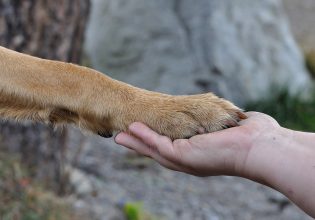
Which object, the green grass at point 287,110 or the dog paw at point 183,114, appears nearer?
the dog paw at point 183,114

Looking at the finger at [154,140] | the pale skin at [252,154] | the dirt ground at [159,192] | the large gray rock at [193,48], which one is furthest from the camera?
the large gray rock at [193,48]

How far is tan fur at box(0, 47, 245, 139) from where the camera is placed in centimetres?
321

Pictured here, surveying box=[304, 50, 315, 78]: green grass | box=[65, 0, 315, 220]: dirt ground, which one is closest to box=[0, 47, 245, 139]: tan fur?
box=[65, 0, 315, 220]: dirt ground

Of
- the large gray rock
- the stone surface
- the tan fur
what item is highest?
the tan fur

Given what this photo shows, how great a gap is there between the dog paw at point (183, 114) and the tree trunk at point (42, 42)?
1.84 m

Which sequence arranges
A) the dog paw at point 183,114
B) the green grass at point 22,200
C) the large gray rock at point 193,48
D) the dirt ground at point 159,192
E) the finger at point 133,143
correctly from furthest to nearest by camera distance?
the large gray rock at point 193,48 → the dirt ground at point 159,192 → the green grass at point 22,200 → the dog paw at point 183,114 → the finger at point 133,143

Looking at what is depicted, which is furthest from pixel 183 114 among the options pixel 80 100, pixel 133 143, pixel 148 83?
pixel 148 83

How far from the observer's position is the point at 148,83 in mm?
8562

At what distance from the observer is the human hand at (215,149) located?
8.41 ft

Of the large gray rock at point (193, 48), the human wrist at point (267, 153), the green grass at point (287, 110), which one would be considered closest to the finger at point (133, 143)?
the human wrist at point (267, 153)

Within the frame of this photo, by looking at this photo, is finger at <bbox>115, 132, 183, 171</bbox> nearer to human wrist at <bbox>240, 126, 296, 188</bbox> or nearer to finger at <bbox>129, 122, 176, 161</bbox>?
finger at <bbox>129, 122, 176, 161</bbox>

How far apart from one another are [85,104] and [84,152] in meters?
3.53

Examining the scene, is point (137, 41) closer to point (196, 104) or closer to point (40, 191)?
point (40, 191)

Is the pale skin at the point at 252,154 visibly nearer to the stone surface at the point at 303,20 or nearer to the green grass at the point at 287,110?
the green grass at the point at 287,110
